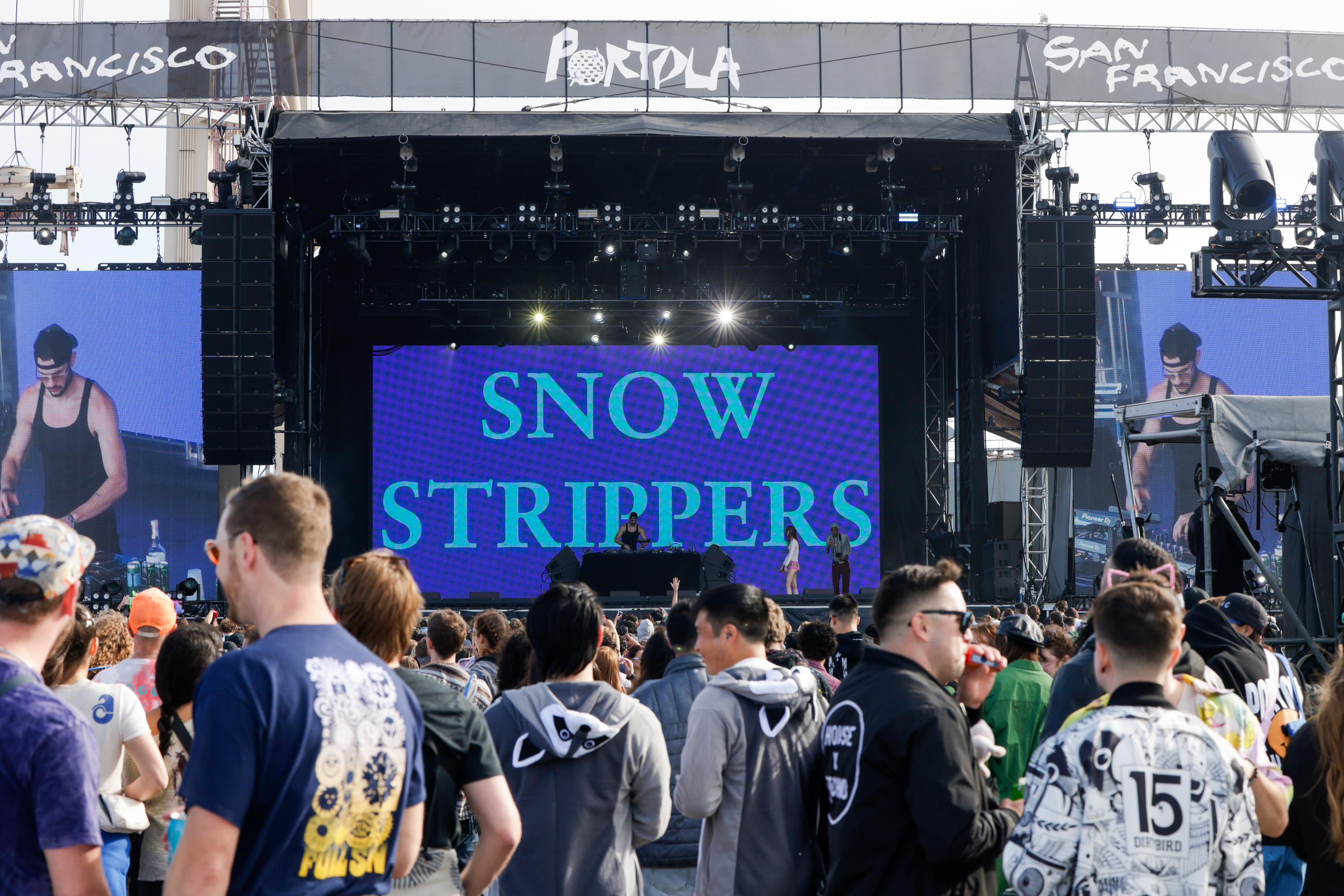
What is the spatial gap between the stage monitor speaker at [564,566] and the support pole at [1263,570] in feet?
29.2

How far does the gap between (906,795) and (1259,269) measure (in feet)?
26.3

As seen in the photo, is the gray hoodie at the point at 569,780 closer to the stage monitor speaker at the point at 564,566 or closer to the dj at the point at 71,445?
the stage monitor speaker at the point at 564,566

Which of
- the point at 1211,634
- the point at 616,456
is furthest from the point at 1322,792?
the point at 616,456

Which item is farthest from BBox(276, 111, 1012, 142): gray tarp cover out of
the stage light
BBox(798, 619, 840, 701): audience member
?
BBox(798, 619, 840, 701): audience member

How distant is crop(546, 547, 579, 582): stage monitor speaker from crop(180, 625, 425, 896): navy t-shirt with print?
567 inches

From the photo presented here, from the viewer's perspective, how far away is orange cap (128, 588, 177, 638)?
4172 mm

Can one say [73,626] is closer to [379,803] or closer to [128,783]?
[128,783]

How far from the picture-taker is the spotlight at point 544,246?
51.9 feet

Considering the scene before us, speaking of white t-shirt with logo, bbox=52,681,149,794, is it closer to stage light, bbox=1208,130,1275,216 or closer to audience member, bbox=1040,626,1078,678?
audience member, bbox=1040,626,1078,678

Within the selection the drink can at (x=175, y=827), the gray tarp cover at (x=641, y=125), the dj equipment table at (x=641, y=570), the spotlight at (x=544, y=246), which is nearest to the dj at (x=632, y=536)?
the dj equipment table at (x=641, y=570)

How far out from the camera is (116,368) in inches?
693

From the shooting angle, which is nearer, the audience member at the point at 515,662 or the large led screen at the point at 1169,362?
the audience member at the point at 515,662

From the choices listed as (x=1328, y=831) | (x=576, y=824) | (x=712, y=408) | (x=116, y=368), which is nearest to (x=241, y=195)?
(x=116, y=368)

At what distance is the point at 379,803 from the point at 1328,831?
2052 mm
